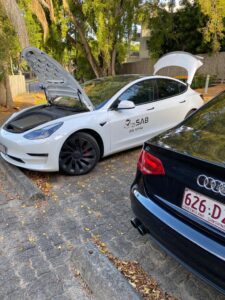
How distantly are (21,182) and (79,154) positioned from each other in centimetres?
90

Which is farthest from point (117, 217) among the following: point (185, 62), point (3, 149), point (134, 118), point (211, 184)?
point (185, 62)

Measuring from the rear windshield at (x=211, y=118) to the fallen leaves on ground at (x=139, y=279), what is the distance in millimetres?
1317

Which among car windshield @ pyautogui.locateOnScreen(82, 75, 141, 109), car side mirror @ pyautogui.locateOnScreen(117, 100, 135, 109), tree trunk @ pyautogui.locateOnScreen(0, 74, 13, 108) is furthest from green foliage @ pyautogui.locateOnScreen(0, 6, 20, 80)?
car side mirror @ pyautogui.locateOnScreen(117, 100, 135, 109)

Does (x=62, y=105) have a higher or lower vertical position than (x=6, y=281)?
higher

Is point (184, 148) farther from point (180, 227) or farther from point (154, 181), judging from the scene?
point (180, 227)

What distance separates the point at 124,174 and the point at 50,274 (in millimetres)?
2149

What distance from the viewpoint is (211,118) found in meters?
2.42

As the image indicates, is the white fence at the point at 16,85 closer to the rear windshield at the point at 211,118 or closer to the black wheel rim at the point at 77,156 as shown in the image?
the black wheel rim at the point at 77,156

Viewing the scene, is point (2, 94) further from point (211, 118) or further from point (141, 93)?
point (211, 118)

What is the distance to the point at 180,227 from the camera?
186cm

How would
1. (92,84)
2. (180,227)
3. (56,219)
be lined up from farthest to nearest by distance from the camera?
(92,84), (56,219), (180,227)

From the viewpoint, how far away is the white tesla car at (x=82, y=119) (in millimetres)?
3877

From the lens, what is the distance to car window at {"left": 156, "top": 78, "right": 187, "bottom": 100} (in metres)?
5.12

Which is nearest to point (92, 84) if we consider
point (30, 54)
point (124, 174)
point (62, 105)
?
point (62, 105)
